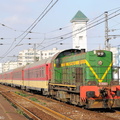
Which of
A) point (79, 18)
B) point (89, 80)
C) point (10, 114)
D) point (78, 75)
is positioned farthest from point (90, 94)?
point (79, 18)

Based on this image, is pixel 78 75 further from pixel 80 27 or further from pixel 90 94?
pixel 80 27

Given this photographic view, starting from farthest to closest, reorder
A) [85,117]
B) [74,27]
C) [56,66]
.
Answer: [74,27] → [56,66] → [85,117]

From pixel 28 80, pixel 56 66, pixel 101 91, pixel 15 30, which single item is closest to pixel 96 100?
pixel 101 91

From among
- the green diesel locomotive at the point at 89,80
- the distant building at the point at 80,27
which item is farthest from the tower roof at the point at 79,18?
the green diesel locomotive at the point at 89,80

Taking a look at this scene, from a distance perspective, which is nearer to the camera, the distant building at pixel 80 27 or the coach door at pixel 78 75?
the coach door at pixel 78 75

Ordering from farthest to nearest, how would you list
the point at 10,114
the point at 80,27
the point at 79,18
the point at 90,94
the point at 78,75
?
the point at 79,18, the point at 80,27, the point at 78,75, the point at 90,94, the point at 10,114

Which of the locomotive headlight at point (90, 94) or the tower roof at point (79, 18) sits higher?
the tower roof at point (79, 18)

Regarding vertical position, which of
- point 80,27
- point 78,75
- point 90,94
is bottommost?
point 90,94

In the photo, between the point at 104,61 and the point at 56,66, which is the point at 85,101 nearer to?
the point at 104,61

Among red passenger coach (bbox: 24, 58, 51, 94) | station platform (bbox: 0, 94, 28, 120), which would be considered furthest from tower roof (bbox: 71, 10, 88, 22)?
station platform (bbox: 0, 94, 28, 120)

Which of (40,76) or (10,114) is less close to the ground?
(40,76)

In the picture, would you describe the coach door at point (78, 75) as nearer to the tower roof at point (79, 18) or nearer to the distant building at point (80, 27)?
the distant building at point (80, 27)

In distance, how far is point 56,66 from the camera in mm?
17125

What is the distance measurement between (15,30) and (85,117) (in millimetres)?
14369
